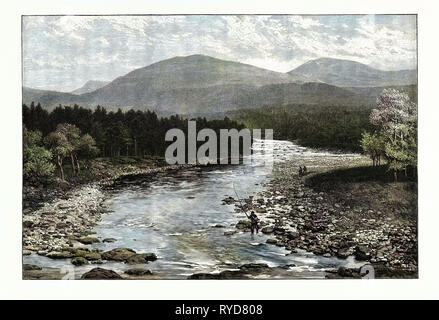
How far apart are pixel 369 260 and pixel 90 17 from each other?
15.8ft

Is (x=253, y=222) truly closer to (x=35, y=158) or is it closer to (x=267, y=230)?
(x=267, y=230)

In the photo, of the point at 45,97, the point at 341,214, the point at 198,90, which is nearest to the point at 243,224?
the point at 341,214

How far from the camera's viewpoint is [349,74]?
632 centimetres

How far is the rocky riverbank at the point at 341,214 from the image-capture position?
6.06 metres

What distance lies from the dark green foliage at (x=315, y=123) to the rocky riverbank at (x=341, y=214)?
10.1 inches

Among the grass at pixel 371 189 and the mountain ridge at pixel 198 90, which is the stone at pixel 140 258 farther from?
the grass at pixel 371 189

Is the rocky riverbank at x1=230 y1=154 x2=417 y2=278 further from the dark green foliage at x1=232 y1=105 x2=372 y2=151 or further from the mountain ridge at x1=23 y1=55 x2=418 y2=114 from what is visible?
the mountain ridge at x1=23 y1=55 x2=418 y2=114

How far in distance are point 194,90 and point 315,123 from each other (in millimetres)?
1704

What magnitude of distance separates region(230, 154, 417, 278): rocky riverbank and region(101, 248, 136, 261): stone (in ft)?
4.67

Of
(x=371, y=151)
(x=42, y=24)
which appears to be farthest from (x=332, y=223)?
(x=42, y=24)

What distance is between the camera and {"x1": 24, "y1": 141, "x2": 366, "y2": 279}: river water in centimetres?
600

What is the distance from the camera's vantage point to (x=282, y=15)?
20.5 ft

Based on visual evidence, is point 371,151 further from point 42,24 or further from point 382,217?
point 42,24

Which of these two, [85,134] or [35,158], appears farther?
[85,134]
